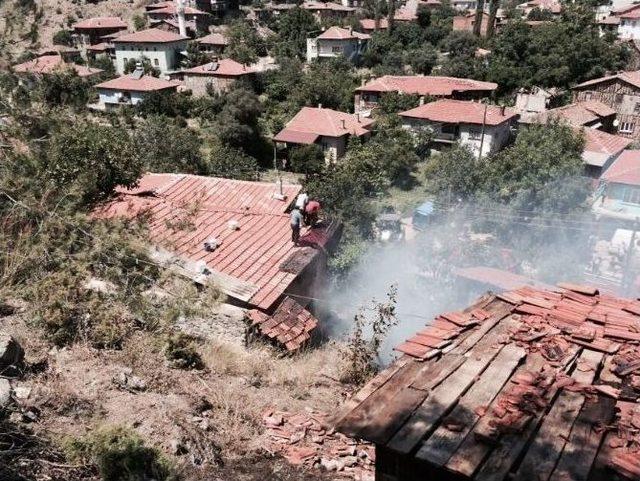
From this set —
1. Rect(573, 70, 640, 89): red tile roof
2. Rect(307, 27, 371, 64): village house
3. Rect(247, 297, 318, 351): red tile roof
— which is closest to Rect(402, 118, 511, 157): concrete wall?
Rect(573, 70, 640, 89): red tile roof

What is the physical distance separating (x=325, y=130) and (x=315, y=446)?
31944 mm

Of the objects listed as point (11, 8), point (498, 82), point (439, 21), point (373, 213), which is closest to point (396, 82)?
point (498, 82)

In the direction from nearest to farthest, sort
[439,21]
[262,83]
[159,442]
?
[159,442] → [262,83] → [439,21]

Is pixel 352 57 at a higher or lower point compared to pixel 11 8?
lower

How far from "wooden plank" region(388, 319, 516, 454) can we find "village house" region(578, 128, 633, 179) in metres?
27.4

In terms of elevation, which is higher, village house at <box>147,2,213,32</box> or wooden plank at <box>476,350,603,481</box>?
wooden plank at <box>476,350,603,481</box>

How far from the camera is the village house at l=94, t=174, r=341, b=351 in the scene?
35.3 ft

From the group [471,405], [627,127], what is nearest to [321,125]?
[627,127]

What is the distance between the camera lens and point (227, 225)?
1380 centimetres

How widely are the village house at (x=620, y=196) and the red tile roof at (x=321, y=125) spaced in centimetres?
1620

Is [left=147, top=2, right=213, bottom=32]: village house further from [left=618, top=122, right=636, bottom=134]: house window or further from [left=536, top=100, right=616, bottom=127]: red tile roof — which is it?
[left=618, top=122, right=636, bottom=134]: house window

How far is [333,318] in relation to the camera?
14.7 meters

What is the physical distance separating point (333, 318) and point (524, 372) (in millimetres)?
10135

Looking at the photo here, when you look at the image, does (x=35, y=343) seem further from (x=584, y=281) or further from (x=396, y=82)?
(x=396, y=82)
